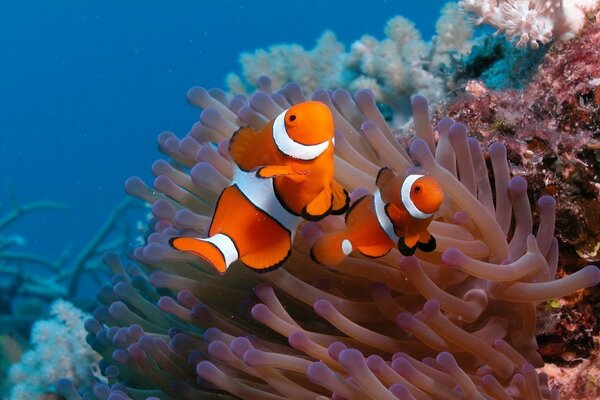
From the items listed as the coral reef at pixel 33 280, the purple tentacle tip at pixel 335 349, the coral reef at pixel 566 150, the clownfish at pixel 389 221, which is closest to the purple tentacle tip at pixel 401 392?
the purple tentacle tip at pixel 335 349

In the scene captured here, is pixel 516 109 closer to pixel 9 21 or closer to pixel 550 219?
pixel 550 219

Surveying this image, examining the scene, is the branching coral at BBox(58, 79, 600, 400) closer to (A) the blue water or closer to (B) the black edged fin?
(B) the black edged fin

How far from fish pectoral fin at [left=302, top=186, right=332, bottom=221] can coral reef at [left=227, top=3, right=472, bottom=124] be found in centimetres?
164

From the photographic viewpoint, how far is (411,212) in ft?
3.67

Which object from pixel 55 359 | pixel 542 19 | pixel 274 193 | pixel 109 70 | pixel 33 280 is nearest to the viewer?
pixel 274 193

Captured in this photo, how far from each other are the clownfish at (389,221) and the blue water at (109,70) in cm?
4411

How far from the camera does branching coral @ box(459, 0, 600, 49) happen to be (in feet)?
6.07

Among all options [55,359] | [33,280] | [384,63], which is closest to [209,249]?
[55,359]

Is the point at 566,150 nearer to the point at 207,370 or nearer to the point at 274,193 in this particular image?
the point at 274,193

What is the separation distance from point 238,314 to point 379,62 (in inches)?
89.2

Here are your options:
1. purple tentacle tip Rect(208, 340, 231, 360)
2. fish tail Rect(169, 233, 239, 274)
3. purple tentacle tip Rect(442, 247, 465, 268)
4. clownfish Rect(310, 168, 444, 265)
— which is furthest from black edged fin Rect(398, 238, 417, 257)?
purple tentacle tip Rect(208, 340, 231, 360)

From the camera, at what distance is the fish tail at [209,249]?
114cm

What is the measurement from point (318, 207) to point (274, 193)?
97mm

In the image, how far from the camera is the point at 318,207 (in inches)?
45.3
